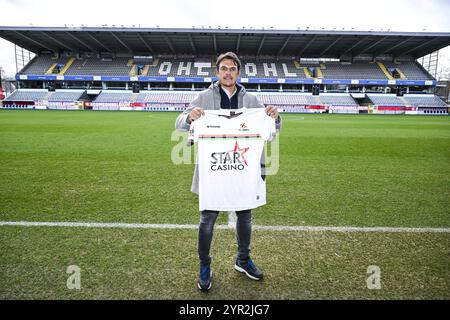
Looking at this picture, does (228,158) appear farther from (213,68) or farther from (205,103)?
(213,68)

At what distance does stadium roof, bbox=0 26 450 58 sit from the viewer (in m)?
35.8

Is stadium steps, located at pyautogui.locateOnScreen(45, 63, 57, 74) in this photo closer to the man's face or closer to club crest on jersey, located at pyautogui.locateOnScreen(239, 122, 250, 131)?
the man's face

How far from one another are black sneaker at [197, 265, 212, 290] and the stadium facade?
118 ft

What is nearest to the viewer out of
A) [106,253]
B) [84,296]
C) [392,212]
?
[84,296]

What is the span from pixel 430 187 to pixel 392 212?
1.84 meters

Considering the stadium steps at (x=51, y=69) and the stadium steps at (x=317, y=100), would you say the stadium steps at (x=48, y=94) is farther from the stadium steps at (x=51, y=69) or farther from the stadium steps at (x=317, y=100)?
the stadium steps at (x=317, y=100)

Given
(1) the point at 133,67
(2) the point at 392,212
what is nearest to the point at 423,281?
(2) the point at 392,212

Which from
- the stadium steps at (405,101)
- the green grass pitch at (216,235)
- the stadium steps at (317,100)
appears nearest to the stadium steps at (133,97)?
the stadium steps at (317,100)

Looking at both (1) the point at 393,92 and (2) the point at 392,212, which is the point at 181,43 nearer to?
(1) the point at 393,92

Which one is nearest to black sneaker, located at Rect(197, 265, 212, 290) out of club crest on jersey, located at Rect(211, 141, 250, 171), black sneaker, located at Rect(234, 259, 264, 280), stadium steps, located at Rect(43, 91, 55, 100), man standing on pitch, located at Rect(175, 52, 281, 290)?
man standing on pitch, located at Rect(175, 52, 281, 290)

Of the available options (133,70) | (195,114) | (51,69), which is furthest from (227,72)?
(51,69)

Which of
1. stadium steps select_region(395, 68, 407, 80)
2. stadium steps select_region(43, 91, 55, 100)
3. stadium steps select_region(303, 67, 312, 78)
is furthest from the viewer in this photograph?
stadium steps select_region(303, 67, 312, 78)

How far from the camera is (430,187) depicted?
5426 millimetres

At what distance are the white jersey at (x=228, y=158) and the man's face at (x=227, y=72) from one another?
0.86 ft
